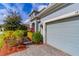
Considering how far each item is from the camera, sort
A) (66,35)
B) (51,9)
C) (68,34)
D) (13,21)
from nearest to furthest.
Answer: (68,34) → (66,35) → (13,21) → (51,9)

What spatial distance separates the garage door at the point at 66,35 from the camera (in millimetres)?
9141

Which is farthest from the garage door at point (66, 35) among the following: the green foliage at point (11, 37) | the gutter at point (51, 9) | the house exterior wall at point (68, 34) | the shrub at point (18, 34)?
the green foliage at point (11, 37)

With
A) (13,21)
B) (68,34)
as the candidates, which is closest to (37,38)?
(13,21)

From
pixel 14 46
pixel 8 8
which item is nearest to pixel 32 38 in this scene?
pixel 14 46

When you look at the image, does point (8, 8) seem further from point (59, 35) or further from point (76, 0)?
point (76, 0)

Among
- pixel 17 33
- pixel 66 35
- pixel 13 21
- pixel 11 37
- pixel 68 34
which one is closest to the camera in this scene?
pixel 68 34

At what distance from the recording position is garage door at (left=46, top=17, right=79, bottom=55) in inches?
360

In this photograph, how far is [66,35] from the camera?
405 inches

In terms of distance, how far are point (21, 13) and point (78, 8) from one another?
5.14 metres

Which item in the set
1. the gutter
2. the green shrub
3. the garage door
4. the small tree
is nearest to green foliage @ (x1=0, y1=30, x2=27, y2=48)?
the small tree

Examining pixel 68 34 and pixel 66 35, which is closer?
pixel 68 34

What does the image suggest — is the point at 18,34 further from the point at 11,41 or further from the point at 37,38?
the point at 37,38

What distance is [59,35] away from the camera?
11.5 metres

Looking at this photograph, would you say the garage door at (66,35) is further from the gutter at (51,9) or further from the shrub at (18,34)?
the shrub at (18,34)
